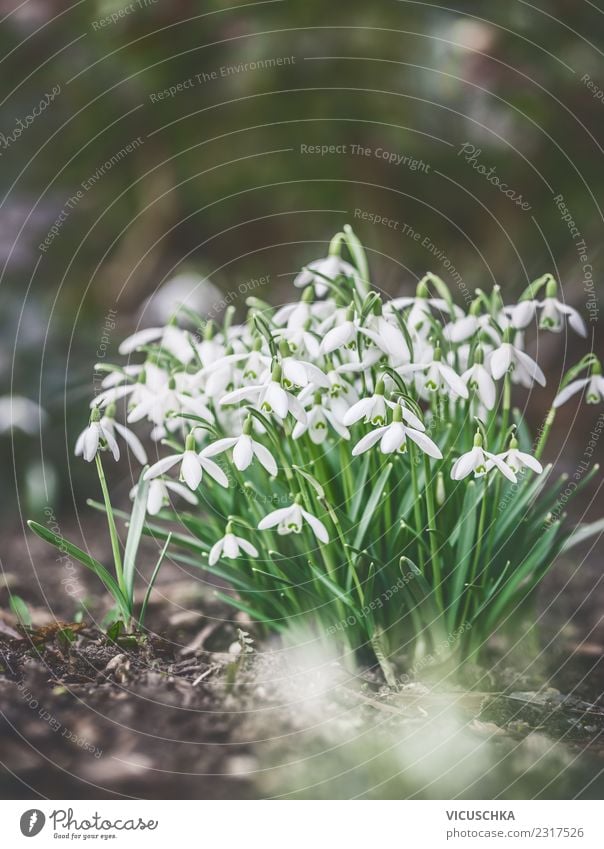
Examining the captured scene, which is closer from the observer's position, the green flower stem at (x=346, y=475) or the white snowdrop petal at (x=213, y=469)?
the white snowdrop petal at (x=213, y=469)

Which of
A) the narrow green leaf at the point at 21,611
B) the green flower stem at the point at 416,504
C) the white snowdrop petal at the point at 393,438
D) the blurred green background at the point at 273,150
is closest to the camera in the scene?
the white snowdrop petal at the point at 393,438

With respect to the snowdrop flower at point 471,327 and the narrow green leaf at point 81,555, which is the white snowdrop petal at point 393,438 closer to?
the snowdrop flower at point 471,327

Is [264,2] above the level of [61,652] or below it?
above

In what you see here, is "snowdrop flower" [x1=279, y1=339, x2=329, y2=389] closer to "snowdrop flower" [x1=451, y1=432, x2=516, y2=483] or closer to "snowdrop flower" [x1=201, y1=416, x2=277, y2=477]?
"snowdrop flower" [x1=201, y1=416, x2=277, y2=477]

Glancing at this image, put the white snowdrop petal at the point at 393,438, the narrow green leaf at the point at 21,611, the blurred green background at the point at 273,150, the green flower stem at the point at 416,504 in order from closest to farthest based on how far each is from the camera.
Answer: the white snowdrop petal at the point at 393,438
the green flower stem at the point at 416,504
the narrow green leaf at the point at 21,611
the blurred green background at the point at 273,150

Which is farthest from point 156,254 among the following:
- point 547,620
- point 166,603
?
point 547,620

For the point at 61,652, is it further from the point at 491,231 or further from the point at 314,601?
the point at 491,231

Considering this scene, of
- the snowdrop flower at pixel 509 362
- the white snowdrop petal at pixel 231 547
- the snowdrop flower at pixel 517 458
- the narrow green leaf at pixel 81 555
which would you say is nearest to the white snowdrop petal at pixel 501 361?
the snowdrop flower at pixel 509 362
